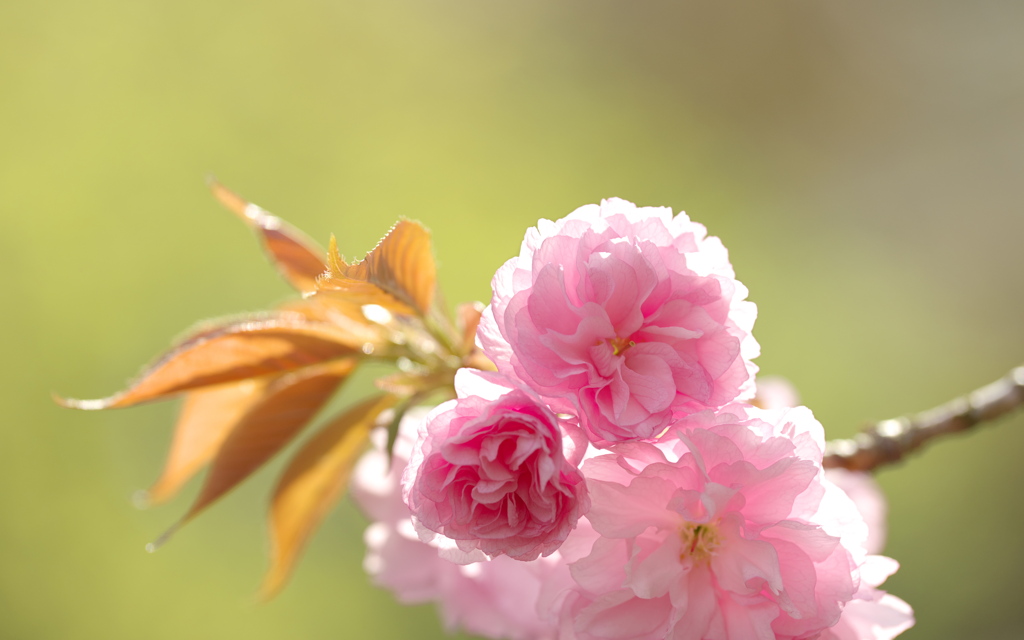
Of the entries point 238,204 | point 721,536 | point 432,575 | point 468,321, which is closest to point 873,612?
point 721,536

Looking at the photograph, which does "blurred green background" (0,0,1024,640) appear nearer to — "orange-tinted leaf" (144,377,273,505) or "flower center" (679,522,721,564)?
"orange-tinted leaf" (144,377,273,505)

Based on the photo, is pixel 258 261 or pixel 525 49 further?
pixel 525 49

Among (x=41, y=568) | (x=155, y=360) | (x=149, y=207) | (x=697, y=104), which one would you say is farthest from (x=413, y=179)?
(x=155, y=360)

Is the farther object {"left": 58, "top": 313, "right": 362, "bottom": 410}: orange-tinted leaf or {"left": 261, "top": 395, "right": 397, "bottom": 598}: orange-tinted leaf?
{"left": 261, "top": 395, "right": 397, "bottom": 598}: orange-tinted leaf

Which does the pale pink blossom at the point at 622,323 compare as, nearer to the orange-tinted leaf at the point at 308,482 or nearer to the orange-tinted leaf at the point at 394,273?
the orange-tinted leaf at the point at 394,273

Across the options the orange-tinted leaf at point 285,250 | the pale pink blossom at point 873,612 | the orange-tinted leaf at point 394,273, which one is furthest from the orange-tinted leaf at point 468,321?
the pale pink blossom at point 873,612

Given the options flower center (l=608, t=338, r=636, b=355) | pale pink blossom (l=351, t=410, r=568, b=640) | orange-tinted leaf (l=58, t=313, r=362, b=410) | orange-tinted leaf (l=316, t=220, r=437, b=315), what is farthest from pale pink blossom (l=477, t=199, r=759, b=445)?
pale pink blossom (l=351, t=410, r=568, b=640)

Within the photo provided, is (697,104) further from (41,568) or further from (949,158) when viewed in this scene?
(41,568)
